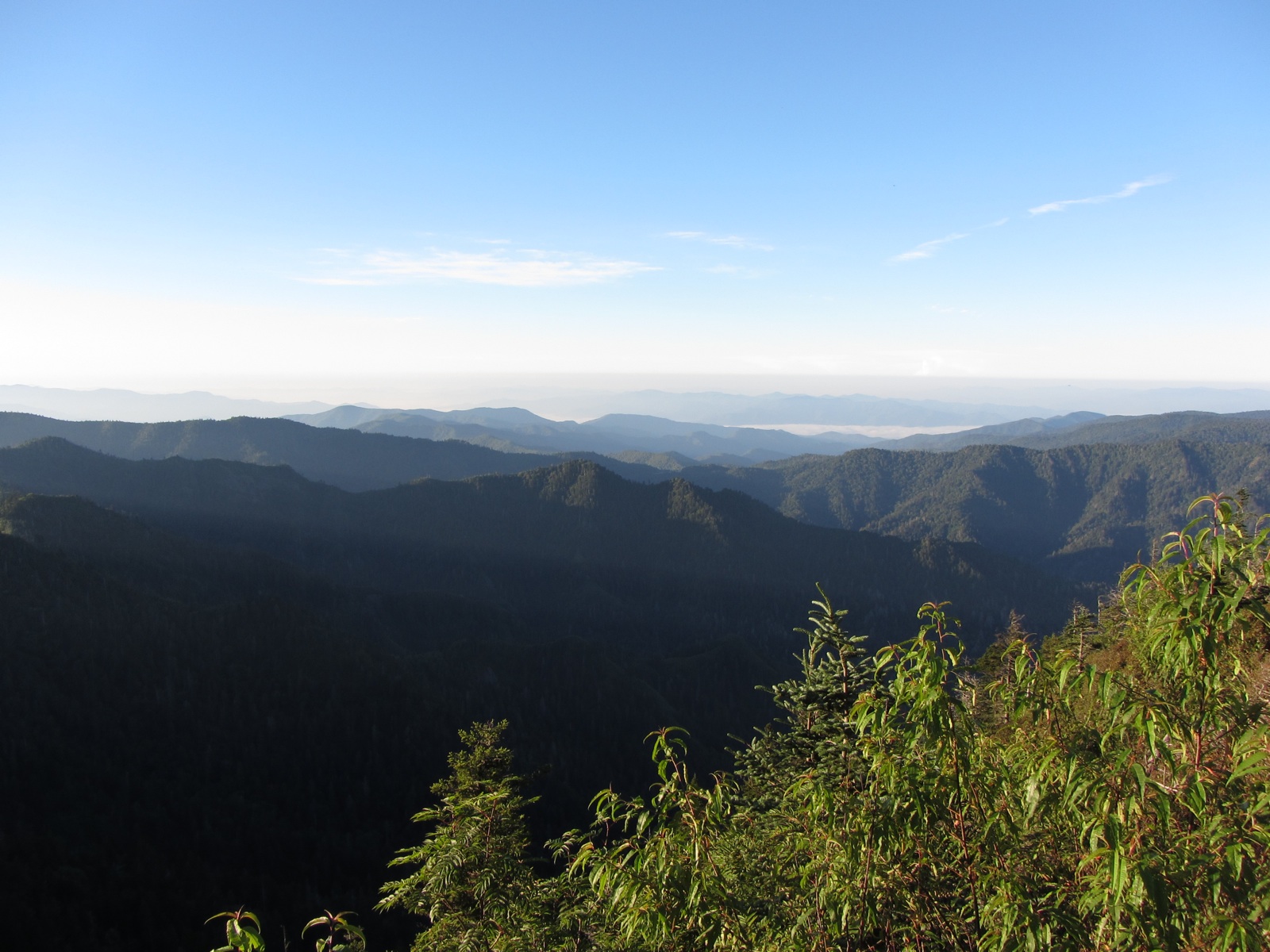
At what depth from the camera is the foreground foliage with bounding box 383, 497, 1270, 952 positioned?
6.05 meters

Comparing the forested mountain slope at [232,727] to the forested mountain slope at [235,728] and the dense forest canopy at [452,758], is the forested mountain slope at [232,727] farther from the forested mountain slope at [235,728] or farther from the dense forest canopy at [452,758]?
the dense forest canopy at [452,758]

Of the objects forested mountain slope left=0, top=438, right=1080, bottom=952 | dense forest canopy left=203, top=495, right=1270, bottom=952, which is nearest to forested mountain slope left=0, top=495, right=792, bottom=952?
forested mountain slope left=0, top=438, right=1080, bottom=952

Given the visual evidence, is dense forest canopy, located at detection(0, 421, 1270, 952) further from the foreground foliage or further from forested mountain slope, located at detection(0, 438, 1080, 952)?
forested mountain slope, located at detection(0, 438, 1080, 952)

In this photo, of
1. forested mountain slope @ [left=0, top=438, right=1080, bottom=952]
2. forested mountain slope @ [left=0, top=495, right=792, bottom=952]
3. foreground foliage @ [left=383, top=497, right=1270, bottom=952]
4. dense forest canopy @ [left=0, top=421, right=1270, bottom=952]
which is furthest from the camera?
forested mountain slope @ [left=0, top=438, right=1080, bottom=952]

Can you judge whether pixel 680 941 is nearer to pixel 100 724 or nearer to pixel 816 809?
pixel 816 809

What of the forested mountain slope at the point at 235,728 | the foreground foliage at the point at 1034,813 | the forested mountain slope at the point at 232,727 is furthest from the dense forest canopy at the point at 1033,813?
the forested mountain slope at the point at 235,728

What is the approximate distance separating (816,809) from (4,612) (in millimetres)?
189063

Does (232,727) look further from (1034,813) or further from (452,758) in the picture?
(1034,813)

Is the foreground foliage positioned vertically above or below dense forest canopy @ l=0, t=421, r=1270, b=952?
above

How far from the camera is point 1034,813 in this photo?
22.9ft

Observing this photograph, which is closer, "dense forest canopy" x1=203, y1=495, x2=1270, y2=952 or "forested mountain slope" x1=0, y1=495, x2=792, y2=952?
"dense forest canopy" x1=203, y1=495, x2=1270, y2=952

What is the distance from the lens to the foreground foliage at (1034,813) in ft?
19.8

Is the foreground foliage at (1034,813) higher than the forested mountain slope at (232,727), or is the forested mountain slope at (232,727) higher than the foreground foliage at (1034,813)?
the foreground foliage at (1034,813)

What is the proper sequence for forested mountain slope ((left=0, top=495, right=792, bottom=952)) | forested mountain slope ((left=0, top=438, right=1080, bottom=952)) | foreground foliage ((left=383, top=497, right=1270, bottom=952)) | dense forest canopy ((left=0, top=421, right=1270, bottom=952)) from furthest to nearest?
forested mountain slope ((left=0, top=438, right=1080, bottom=952)), forested mountain slope ((left=0, top=495, right=792, bottom=952)), dense forest canopy ((left=0, top=421, right=1270, bottom=952)), foreground foliage ((left=383, top=497, right=1270, bottom=952))
